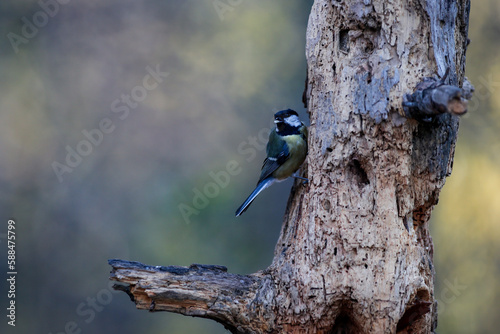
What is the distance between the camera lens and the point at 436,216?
5598 mm

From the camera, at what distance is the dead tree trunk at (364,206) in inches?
104

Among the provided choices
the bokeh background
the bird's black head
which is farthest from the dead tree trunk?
the bokeh background

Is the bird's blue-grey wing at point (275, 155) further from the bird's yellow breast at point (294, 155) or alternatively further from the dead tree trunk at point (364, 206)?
the dead tree trunk at point (364, 206)

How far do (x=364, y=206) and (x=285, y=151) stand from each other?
116 centimetres

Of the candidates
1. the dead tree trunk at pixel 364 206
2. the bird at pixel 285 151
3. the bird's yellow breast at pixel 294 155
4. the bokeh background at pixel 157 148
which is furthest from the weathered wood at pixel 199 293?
the bokeh background at pixel 157 148

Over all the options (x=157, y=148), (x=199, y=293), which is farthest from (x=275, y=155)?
(x=157, y=148)

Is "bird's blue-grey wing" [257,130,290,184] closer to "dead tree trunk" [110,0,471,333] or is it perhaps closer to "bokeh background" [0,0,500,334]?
"dead tree trunk" [110,0,471,333]

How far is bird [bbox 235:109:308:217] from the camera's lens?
3738mm

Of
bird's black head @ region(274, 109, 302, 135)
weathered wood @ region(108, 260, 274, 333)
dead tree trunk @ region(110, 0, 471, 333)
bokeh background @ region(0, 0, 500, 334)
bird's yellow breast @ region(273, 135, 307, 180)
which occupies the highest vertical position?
bokeh background @ region(0, 0, 500, 334)

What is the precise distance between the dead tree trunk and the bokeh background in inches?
116

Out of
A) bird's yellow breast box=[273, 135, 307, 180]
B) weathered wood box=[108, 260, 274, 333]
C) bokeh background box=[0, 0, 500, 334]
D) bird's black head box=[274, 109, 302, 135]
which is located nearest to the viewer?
weathered wood box=[108, 260, 274, 333]

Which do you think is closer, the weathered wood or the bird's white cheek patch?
the weathered wood

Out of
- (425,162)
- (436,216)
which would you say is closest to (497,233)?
(436,216)

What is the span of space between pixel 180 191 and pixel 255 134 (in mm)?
1056
